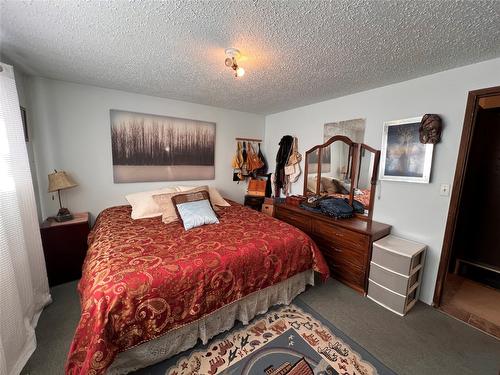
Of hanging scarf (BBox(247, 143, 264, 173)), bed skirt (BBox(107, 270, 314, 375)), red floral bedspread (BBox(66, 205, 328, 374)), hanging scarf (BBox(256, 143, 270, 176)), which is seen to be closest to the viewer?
red floral bedspread (BBox(66, 205, 328, 374))

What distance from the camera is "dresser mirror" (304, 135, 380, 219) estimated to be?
250 centimetres

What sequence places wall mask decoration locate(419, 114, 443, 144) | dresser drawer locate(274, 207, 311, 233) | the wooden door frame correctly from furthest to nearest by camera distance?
1. dresser drawer locate(274, 207, 311, 233)
2. wall mask decoration locate(419, 114, 443, 144)
3. the wooden door frame

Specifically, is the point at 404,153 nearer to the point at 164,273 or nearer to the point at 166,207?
the point at 164,273

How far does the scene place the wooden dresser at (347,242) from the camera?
2.18 metres

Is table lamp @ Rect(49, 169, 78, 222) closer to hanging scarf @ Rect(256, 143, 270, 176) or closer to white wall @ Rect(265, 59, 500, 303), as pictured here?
hanging scarf @ Rect(256, 143, 270, 176)

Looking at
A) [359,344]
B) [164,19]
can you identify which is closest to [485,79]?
[359,344]

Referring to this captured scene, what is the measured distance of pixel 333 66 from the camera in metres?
1.89

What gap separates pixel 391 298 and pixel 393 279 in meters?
0.19

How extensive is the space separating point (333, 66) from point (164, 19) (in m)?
1.44

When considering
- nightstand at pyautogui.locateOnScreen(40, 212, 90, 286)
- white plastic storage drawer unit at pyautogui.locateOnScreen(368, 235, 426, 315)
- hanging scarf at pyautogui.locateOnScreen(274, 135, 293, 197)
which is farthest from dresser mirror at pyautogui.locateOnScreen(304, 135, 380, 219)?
nightstand at pyautogui.locateOnScreen(40, 212, 90, 286)

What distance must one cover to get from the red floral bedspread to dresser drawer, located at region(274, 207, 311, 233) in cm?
69

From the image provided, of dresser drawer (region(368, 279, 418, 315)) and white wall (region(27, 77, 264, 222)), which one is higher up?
white wall (region(27, 77, 264, 222))

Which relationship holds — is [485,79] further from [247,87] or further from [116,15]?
[116,15]

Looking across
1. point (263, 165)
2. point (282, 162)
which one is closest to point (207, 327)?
point (282, 162)
